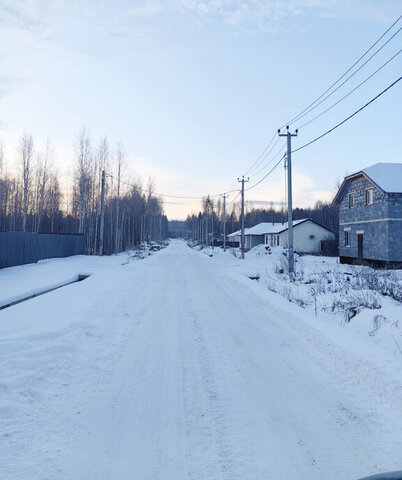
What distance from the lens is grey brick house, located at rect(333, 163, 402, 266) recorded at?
→ 76.0 ft

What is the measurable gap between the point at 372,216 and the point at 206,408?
25.0 meters

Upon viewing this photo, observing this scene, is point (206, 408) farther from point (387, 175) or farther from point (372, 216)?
point (387, 175)

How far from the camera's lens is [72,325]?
705 centimetres

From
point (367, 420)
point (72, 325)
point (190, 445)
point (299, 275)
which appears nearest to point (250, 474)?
point (190, 445)

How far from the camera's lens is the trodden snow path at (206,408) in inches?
112

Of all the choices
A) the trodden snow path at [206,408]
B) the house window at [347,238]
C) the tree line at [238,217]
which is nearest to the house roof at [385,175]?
the house window at [347,238]

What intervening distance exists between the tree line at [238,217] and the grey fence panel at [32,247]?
51866 mm

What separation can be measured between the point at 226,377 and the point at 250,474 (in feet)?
6.49

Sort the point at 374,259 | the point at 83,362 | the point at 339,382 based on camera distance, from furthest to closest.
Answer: the point at 374,259
the point at 83,362
the point at 339,382

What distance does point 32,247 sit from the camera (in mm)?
21391

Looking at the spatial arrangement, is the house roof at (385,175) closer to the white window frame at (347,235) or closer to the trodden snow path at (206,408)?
the white window frame at (347,235)

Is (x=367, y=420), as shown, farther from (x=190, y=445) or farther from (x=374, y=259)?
(x=374, y=259)

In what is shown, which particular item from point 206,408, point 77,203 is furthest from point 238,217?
point 206,408

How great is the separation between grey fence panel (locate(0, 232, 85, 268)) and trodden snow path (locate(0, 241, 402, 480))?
43.2 feet
